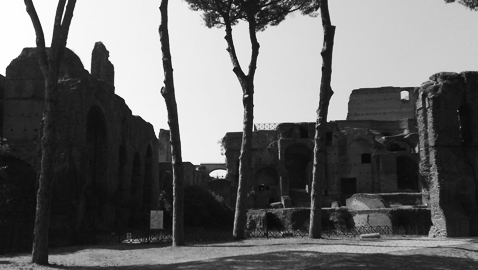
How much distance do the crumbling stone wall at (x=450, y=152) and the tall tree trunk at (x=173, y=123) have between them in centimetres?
755

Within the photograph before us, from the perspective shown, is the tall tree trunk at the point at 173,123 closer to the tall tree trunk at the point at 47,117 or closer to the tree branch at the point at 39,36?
the tall tree trunk at the point at 47,117

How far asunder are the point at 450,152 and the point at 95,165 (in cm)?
1162

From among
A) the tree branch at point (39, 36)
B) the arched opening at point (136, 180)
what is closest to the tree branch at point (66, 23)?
the tree branch at point (39, 36)

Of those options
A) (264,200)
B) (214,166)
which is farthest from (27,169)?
(214,166)

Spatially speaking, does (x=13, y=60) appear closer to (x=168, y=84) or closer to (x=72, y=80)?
(x=72, y=80)

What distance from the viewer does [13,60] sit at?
1730cm

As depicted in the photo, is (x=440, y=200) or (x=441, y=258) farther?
(x=440, y=200)

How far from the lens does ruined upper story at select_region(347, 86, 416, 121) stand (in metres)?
47.3

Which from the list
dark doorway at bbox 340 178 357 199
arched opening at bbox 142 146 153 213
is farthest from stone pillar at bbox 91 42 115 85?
dark doorway at bbox 340 178 357 199

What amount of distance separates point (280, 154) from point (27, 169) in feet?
66.8

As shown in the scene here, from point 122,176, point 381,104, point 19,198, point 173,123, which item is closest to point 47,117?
point 173,123

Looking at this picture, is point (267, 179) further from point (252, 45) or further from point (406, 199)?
point (252, 45)

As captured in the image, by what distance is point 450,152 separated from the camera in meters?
15.7

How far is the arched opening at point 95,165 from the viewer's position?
56.9ft
